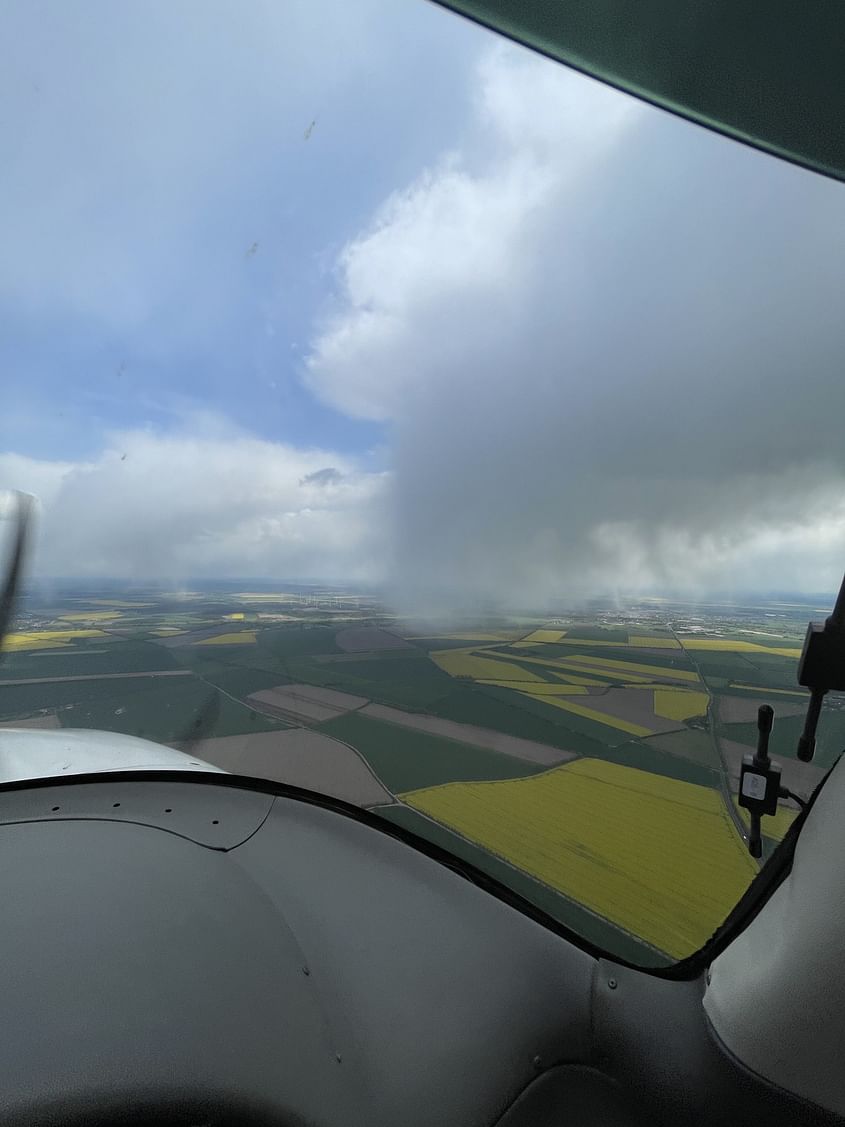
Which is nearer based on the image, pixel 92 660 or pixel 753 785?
pixel 753 785

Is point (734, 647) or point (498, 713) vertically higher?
point (734, 647)

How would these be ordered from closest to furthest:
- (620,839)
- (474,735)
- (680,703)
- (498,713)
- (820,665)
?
(820,665), (620,839), (680,703), (474,735), (498,713)

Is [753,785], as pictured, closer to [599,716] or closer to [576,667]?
[599,716]

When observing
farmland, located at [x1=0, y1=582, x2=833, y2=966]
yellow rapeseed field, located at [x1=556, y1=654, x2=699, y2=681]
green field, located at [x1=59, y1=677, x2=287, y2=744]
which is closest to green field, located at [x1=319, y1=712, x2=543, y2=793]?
farmland, located at [x1=0, y1=582, x2=833, y2=966]

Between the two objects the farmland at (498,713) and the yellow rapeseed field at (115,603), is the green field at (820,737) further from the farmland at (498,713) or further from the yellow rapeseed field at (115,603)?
the yellow rapeseed field at (115,603)

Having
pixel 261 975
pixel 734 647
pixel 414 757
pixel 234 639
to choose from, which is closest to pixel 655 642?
pixel 734 647

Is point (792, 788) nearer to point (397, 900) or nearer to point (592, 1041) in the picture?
point (592, 1041)

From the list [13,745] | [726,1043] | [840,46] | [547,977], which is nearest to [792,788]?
[726,1043]
